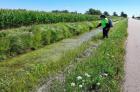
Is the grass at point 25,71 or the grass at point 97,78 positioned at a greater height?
the grass at point 97,78

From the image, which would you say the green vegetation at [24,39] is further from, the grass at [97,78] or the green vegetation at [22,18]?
the green vegetation at [22,18]

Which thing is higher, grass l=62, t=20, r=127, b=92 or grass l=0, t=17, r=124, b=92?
grass l=62, t=20, r=127, b=92

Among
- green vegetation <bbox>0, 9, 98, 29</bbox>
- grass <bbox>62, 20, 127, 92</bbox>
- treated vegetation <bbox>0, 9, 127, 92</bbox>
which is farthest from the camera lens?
green vegetation <bbox>0, 9, 98, 29</bbox>

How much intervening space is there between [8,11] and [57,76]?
26.1m

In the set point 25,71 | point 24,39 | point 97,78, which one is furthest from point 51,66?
point 24,39

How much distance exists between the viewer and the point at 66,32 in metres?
28.7

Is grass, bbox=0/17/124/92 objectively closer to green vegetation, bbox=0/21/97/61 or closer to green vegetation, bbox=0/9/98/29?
green vegetation, bbox=0/21/97/61

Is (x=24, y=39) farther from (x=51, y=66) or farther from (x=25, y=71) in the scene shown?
(x=25, y=71)

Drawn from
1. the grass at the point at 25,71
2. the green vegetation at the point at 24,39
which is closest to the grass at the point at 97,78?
the grass at the point at 25,71

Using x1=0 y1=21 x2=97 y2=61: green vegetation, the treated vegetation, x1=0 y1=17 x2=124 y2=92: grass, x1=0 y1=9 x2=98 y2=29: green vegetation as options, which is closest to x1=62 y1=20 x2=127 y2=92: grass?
the treated vegetation

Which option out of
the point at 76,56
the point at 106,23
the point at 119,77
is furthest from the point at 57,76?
the point at 106,23

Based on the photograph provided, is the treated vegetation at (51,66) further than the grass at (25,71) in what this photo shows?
No

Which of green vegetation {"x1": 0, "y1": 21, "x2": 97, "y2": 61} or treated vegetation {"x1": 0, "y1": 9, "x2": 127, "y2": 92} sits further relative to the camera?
green vegetation {"x1": 0, "y1": 21, "x2": 97, "y2": 61}

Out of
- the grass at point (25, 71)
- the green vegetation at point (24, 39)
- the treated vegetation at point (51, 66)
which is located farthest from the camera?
the green vegetation at point (24, 39)
